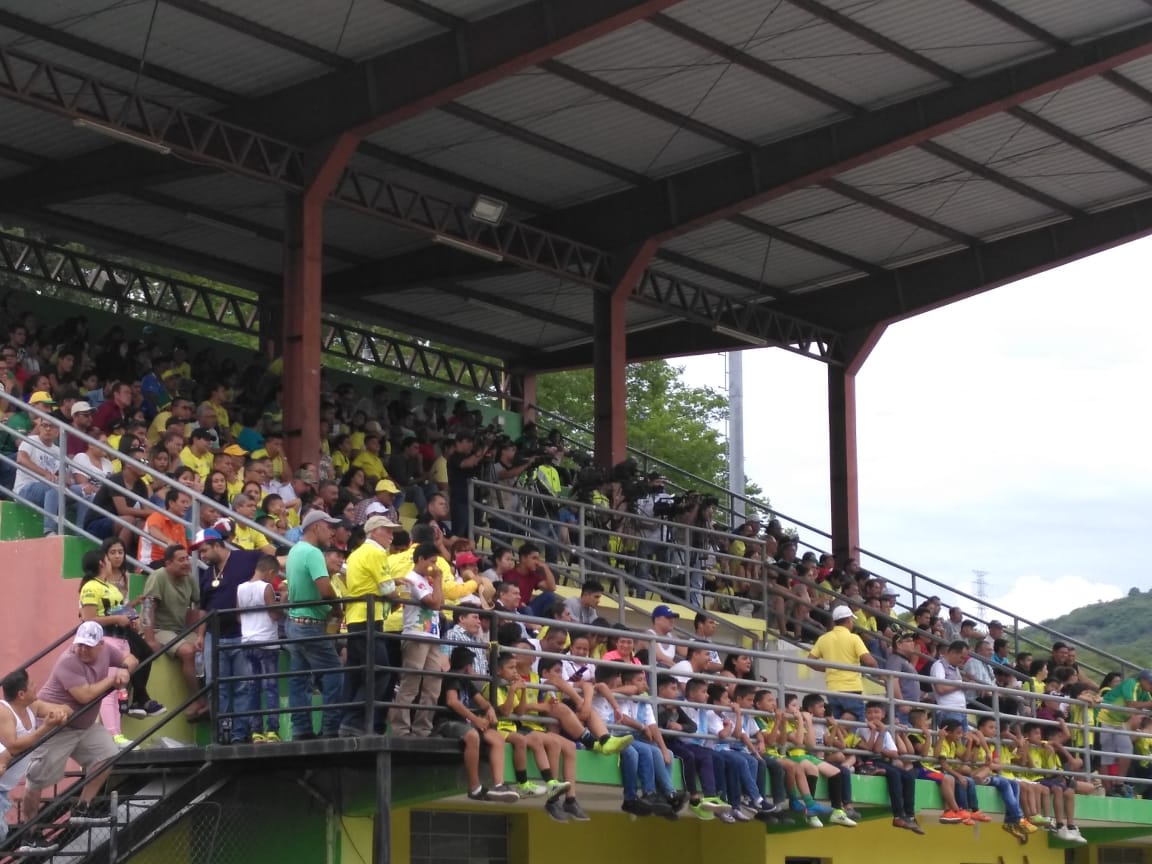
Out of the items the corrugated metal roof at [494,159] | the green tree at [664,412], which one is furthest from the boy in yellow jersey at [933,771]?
the green tree at [664,412]

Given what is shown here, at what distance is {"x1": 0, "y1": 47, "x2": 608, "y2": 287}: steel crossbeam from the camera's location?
20391 millimetres

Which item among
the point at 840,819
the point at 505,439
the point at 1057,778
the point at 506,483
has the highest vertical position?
the point at 505,439

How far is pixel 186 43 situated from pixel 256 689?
944 cm

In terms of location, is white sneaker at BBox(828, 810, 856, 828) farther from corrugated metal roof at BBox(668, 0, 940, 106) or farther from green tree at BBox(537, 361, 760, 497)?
green tree at BBox(537, 361, 760, 497)

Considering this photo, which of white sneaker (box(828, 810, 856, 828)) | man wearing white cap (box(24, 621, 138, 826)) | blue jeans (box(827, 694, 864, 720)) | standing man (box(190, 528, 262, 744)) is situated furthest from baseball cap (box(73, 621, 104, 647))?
blue jeans (box(827, 694, 864, 720))

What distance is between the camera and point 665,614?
1762 cm

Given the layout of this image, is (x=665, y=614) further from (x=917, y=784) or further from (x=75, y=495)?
(x=75, y=495)

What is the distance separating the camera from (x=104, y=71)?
21.6 m

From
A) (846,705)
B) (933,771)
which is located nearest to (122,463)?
(846,705)

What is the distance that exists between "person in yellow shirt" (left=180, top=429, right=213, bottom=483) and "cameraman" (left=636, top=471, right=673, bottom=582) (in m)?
6.05

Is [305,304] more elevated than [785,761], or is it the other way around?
[305,304]

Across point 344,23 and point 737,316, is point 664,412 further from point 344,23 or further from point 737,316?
point 344,23

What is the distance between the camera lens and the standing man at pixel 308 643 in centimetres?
1376

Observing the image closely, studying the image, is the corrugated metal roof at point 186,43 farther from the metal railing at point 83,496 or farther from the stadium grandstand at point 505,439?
the metal railing at point 83,496
